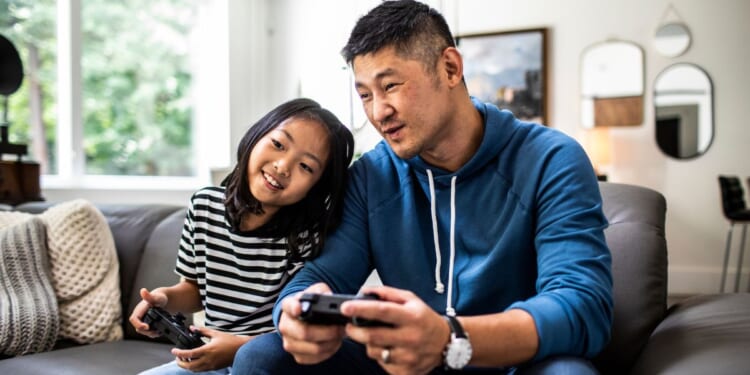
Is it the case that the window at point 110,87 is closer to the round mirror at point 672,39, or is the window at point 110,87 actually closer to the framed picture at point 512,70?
the framed picture at point 512,70

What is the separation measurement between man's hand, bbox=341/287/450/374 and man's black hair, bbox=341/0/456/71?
53cm

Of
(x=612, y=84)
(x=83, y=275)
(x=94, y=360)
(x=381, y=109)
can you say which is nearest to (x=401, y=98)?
(x=381, y=109)

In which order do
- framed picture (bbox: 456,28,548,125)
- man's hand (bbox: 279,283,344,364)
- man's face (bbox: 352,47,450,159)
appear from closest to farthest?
man's hand (bbox: 279,283,344,364) < man's face (bbox: 352,47,450,159) < framed picture (bbox: 456,28,548,125)

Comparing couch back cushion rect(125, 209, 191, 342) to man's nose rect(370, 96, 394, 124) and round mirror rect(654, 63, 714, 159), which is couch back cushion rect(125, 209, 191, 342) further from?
round mirror rect(654, 63, 714, 159)

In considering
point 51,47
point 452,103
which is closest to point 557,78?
point 51,47

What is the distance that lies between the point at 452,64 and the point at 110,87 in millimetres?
3293

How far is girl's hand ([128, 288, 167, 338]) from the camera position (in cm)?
120

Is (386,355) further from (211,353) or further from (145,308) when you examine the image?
(145,308)

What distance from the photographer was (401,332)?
30.0 inches

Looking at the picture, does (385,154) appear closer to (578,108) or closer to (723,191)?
(723,191)

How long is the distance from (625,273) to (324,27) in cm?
423

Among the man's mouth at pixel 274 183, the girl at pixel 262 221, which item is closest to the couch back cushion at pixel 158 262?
the girl at pixel 262 221

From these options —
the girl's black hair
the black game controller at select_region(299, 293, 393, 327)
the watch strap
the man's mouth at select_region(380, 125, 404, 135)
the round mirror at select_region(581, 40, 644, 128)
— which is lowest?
the watch strap

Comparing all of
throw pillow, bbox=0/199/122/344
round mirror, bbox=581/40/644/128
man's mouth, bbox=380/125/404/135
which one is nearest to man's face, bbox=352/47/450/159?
man's mouth, bbox=380/125/404/135
